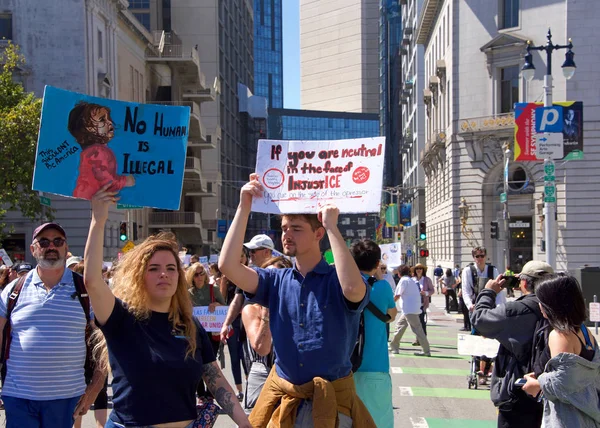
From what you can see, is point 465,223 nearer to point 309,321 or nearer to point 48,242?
point 48,242

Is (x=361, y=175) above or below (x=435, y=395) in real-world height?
above

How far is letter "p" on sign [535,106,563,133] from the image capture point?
20031 millimetres

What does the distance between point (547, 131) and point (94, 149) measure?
1692cm

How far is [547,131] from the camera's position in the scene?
792 inches

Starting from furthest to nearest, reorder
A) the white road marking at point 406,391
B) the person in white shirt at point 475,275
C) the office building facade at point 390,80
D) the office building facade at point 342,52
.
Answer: the office building facade at point 342,52
the office building facade at point 390,80
the person in white shirt at point 475,275
the white road marking at point 406,391

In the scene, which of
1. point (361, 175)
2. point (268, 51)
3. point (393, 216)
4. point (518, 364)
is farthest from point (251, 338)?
point (268, 51)

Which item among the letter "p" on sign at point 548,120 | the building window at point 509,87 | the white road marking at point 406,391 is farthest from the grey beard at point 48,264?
the building window at point 509,87

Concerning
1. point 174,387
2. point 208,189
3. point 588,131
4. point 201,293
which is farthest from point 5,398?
point 208,189

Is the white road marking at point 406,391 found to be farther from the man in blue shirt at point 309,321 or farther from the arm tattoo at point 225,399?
the arm tattoo at point 225,399

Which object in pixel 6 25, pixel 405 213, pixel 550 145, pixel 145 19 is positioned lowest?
pixel 405 213

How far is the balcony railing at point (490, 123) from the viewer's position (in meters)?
43.8

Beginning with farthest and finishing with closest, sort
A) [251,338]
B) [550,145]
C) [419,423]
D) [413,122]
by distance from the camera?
1. [413,122]
2. [550,145]
3. [419,423]
4. [251,338]

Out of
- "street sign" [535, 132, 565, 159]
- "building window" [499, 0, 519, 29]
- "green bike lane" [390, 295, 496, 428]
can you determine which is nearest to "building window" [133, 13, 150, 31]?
"building window" [499, 0, 519, 29]

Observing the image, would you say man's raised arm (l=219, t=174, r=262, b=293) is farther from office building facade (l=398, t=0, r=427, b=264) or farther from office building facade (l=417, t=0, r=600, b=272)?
office building facade (l=398, t=0, r=427, b=264)
